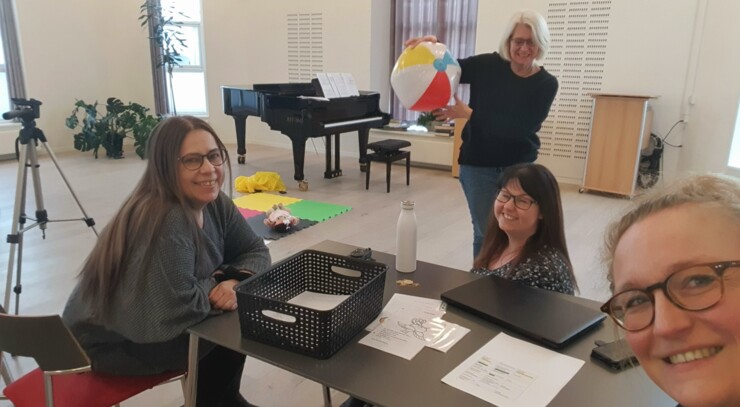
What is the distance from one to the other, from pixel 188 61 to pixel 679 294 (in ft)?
26.5

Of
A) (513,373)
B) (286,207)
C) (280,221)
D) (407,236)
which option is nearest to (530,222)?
(407,236)

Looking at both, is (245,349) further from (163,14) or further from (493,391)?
(163,14)

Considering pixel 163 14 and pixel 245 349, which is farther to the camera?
pixel 163 14

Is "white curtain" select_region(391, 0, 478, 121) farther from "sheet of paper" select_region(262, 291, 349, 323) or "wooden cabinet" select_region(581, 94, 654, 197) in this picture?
"sheet of paper" select_region(262, 291, 349, 323)

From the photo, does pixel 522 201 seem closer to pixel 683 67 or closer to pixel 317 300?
pixel 317 300

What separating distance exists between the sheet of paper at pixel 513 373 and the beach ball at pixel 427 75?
4.68 feet

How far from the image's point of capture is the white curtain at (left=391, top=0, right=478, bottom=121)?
6031 mm

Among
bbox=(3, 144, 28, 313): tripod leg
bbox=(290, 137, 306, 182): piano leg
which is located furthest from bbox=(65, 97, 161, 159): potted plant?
bbox=(3, 144, 28, 313): tripod leg

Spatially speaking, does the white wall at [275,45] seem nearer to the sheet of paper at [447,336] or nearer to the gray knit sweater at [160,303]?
the gray knit sweater at [160,303]

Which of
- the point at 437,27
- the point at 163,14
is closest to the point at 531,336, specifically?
the point at 437,27

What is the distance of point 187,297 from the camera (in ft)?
4.32

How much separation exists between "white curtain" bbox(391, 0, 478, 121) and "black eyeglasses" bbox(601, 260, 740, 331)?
17.8 ft

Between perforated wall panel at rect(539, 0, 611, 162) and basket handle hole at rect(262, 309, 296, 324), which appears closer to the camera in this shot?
basket handle hole at rect(262, 309, 296, 324)

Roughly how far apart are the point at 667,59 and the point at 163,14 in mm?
6386
